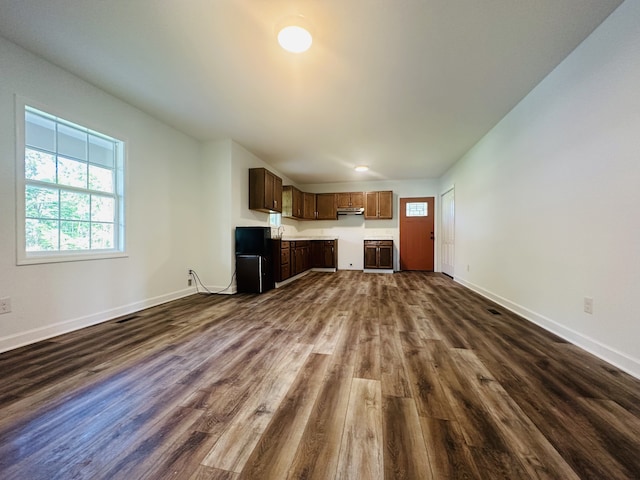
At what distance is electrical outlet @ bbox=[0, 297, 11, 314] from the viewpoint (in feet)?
6.86

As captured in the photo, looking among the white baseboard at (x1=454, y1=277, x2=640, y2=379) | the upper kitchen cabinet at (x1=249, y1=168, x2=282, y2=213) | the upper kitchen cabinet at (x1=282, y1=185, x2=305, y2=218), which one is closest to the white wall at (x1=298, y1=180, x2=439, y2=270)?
the upper kitchen cabinet at (x1=282, y1=185, x2=305, y2=218)

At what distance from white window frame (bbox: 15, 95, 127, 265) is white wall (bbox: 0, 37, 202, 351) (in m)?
0.04

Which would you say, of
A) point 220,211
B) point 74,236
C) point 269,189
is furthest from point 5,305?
point 269,189

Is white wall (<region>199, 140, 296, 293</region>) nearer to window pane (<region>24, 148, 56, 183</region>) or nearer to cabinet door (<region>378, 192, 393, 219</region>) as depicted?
window pane (<region>24, 148, 56, 183</region>)

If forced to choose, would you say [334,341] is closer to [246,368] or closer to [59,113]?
[246,368]

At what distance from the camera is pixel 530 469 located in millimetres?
1006

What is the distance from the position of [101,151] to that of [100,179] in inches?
13.1

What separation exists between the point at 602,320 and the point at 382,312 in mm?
1886

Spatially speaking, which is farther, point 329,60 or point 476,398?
point 329,60

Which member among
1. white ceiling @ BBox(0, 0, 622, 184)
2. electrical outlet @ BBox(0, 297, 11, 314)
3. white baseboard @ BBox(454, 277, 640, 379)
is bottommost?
white baseboard @ BBox(454, 277, 640, 379)

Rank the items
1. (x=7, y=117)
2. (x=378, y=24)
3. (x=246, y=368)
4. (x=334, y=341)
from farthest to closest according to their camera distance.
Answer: (x=334, y=341), (x=7, y=117), (x=378, y=24), (x=246, y=368)

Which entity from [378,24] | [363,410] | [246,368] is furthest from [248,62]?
[363,410]

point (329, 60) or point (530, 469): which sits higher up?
→ point (329, 60)

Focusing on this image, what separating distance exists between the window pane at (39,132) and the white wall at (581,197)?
4.79m
